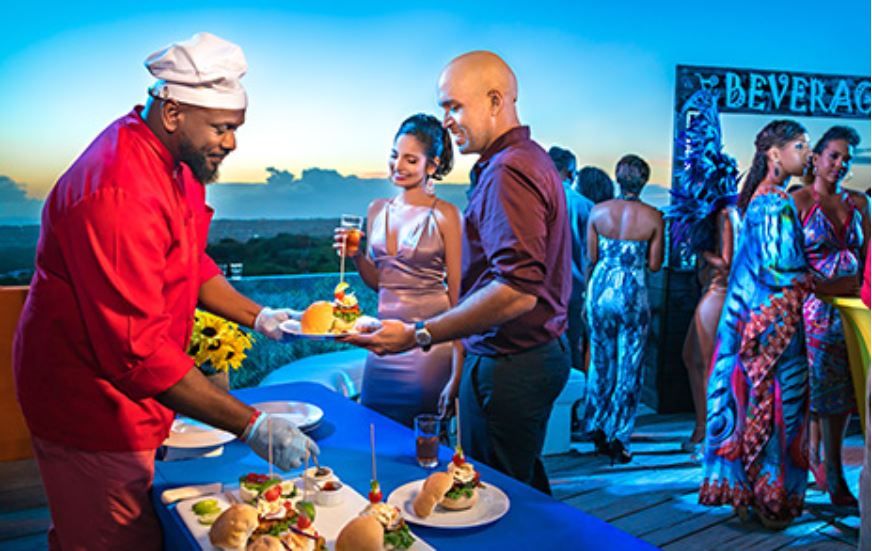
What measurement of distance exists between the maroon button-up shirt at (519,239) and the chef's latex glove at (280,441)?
2.44 feet

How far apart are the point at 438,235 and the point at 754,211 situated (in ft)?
4.68

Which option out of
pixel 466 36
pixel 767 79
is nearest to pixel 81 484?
pixel 466 36

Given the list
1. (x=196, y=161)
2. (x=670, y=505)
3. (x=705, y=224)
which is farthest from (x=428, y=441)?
(x=705, y=224)

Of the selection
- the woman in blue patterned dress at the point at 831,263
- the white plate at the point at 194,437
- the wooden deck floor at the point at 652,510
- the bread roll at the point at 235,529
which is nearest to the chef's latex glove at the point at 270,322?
the white plate at the point at 194,437

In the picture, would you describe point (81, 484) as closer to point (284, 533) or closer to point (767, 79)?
point (284, 533)

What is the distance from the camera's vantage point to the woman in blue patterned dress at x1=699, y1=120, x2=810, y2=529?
11.5ft

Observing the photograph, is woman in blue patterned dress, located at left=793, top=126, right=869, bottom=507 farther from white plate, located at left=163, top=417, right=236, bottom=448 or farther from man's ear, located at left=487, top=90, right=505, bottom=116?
white plate, located at left=163, top=417, right=236, bottom=448

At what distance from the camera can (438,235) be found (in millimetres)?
3328

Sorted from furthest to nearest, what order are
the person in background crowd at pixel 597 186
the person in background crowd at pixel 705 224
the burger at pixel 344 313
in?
the person in background crowd at pixel 597 186 → the person in background crowd at pixel 705 224 → the burger at pixel 344 313

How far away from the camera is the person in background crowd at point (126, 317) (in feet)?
5.31

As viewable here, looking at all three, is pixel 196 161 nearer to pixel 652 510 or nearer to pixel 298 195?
pixel 652 510

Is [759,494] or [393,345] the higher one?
[393,345]

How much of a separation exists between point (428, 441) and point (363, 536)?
21.3 inches

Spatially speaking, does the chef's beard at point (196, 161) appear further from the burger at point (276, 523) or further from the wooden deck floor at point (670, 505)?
the wooden deck floor at point (670, 505)
